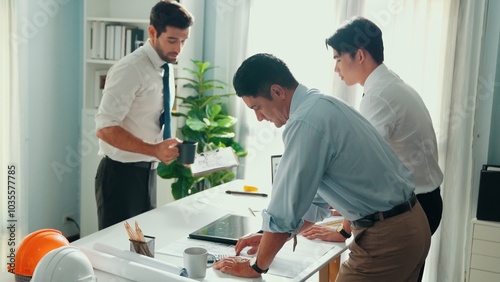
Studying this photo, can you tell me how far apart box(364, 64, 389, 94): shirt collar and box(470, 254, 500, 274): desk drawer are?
1618 millimetres

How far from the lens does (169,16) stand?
8.34ft

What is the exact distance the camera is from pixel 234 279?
1686 mm

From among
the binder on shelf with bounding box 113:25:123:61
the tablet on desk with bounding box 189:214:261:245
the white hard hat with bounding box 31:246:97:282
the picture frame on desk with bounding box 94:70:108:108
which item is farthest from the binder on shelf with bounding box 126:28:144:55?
the white hard hat with bounding box 31:246:97:282

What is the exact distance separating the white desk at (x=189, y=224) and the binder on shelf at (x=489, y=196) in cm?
137

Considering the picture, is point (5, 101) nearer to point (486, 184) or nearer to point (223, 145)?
point (223, 145)

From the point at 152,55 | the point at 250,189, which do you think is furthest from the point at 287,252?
the point at 152,55

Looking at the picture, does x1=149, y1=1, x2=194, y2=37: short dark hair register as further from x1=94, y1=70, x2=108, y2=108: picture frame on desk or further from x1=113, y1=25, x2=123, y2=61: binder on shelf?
x1=94, y1=70, x2=108, y2=108: picture frame on desk

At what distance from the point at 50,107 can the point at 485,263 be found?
135 inches

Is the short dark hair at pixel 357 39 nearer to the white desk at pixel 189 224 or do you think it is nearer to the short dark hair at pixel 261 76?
the short dark hair at pixel 261 76

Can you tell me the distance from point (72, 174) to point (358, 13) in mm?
2760

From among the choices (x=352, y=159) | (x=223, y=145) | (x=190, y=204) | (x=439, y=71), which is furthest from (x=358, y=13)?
(x=352, y=159)

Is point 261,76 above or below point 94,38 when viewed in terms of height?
below

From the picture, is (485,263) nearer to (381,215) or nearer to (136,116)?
(381,215)

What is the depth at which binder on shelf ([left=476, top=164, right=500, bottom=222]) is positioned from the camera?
124 inches
